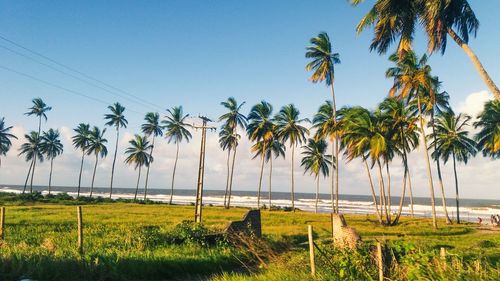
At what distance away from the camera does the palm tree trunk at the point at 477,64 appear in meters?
12.7

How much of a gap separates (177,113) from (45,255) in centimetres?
5145

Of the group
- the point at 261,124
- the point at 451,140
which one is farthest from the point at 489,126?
the point at 261,124

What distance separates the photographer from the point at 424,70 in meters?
31.5

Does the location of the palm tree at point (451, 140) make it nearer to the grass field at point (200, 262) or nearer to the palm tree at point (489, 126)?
the palm tree at point (489, 126)

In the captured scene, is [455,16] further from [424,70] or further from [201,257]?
[424,70]

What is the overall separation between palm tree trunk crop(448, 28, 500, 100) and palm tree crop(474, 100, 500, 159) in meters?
28.8

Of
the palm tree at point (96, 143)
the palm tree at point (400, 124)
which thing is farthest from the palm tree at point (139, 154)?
the palm tree at point (400, 124)

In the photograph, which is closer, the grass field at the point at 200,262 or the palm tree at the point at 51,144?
the grass field at the point at 200,262

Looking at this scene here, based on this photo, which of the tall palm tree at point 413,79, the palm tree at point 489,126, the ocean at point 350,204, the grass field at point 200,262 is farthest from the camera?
the ocean at point 350,204

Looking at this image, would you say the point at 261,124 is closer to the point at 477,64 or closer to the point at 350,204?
the point at 477,64

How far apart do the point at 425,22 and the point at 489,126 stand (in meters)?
30.8

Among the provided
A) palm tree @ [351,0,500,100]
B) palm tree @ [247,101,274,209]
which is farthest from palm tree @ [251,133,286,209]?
palm tree @ [351,0,500,100]

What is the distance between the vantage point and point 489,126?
39406mm

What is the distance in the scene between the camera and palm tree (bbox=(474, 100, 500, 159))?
3844cm
